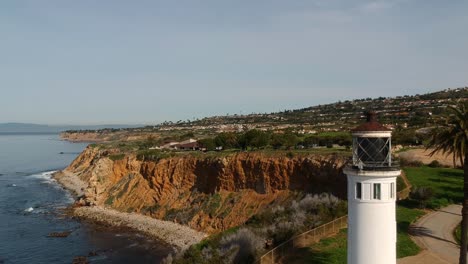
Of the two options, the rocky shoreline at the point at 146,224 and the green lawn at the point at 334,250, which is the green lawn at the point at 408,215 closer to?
the green lawn at the point at 334,250

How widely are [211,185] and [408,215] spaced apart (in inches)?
1017

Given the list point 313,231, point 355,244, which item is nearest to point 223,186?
point 313,231

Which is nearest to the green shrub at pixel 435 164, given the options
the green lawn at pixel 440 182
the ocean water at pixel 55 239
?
the green lawn at pixel 440 182

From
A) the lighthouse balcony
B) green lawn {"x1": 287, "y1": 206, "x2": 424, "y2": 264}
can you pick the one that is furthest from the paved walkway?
the lighthouse balcony

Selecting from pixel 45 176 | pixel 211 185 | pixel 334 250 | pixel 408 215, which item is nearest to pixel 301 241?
pixel 334 250

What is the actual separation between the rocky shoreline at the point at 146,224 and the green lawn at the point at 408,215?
16545 millimetres

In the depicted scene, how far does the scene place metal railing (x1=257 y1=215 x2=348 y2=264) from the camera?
19.8 meters

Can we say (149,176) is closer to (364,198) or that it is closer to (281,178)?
(281,178)

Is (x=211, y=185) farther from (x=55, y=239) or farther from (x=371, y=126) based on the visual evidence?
(x=371, y=126)

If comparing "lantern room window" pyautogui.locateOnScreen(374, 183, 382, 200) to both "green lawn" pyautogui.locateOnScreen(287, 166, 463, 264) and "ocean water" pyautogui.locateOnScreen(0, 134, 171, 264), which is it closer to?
"green lawn" pyautogui.locateOnScreen(287, 166, 463, 264)

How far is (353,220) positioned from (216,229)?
30020 millimetres

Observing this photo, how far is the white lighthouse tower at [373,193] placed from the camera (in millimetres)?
12461

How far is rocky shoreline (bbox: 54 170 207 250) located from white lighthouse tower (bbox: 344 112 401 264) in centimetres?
2401

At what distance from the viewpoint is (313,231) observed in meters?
21.4
